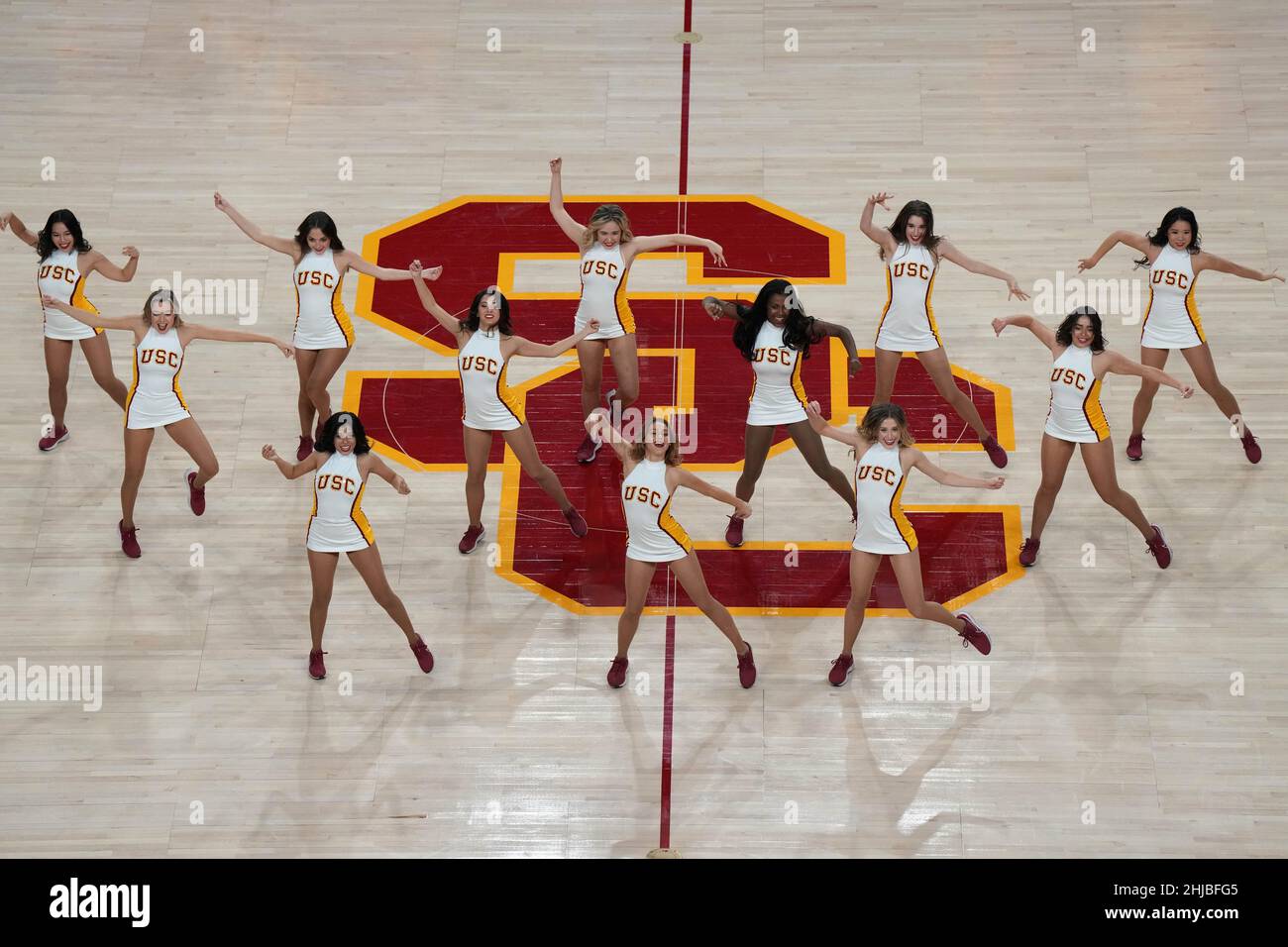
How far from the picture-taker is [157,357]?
9.45 meters

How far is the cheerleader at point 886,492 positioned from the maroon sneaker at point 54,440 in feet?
16.8

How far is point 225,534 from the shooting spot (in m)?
10.1

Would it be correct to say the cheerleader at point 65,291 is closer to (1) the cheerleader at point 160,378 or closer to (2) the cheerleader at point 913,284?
(1) the cheerleader at point 160,378

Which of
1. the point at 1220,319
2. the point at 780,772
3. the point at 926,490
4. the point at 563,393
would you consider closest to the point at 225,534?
the point at 563,393

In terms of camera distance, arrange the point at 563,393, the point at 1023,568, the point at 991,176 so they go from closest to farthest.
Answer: the point at 1023,568
the point at 563,393
the point at 991,176

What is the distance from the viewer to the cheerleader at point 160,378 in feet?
30.8

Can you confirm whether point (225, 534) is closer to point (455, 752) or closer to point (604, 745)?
point (455, 752)

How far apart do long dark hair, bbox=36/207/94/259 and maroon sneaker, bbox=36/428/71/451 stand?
124cm

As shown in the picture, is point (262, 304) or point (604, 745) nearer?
point (604, 745)

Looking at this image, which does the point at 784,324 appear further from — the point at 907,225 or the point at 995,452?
the point at 995,452

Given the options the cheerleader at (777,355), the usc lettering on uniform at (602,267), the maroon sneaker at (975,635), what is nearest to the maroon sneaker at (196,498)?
the usc lettering on uniform at (602,267)

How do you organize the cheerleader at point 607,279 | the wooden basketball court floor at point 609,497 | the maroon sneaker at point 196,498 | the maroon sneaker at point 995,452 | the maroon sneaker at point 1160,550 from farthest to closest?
the maroon sneaker at point 995,452 → the maroon sneaker at point 196,498 → the cheerleader at point 607,279 → the maroon sneaker at point 1160,550 → the wooden basketball court floor at point 609,497

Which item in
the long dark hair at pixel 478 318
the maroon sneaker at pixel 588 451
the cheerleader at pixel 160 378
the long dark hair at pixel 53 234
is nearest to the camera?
the long dark hair at pixel 478 318

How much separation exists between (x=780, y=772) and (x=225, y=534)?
151 inches
